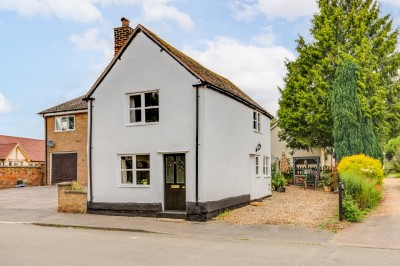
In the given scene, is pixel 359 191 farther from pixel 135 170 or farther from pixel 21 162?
pixel 21 162

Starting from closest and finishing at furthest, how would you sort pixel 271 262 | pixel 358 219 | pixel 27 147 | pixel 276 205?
1. pixel 271 262
2. pixel 358 219
3. pixel 276 205
4. pixel 27 147

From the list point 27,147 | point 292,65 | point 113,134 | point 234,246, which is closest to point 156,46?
point 113,134

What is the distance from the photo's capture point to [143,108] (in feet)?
54.2

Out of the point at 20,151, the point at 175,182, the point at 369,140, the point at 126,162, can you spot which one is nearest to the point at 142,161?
the point at 126,162

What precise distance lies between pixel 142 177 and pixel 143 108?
2943mm

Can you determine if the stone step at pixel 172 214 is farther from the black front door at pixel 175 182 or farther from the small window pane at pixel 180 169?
the small window pane at pixel 180 169

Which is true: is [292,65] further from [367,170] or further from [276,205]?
[276,205]

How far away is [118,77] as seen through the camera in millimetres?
17031

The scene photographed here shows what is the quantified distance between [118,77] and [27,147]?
1590 inches

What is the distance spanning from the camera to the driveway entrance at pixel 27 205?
53.0ft

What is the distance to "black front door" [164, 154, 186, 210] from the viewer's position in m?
15.6

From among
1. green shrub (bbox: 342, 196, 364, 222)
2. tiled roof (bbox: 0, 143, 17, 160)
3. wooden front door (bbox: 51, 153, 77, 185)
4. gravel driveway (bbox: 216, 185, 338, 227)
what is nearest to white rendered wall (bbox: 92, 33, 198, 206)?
gravel driveway (bbox: 216, 185, 338, 227)

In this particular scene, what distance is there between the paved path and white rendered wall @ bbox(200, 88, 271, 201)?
5436 mm

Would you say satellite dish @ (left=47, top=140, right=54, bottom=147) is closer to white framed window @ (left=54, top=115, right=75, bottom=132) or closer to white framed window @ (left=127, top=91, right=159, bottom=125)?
white framed window @ (left=54, top=115, right=75, bottom=132)
